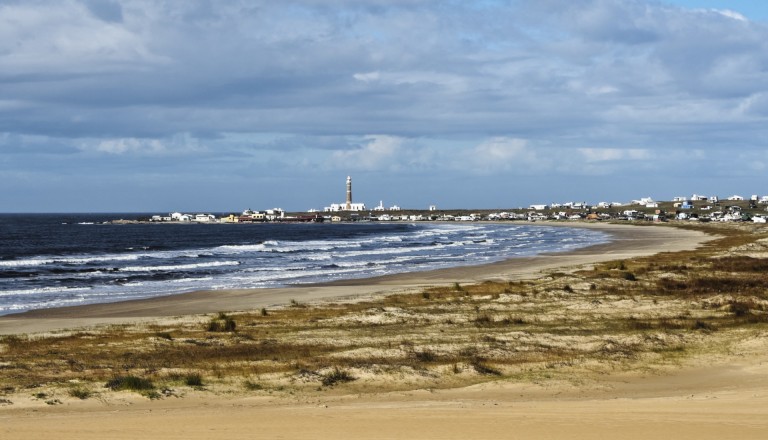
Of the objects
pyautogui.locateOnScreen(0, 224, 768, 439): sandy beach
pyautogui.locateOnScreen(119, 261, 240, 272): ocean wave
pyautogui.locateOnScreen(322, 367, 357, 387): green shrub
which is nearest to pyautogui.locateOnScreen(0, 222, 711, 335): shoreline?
pyautogui.locateOnScreen(322, 367, 357, 387): green shrub

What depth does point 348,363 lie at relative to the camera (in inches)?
685

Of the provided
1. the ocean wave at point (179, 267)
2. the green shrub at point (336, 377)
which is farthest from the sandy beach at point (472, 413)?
the ocean wave at point (179, 267)

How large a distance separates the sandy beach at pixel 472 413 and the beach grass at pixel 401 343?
695 millimetres

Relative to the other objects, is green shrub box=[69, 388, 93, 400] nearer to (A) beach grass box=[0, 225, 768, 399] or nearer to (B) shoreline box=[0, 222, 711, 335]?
(A) beach grass box=[0, 225, 768, 399]

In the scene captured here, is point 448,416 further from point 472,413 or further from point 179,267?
point 179,267

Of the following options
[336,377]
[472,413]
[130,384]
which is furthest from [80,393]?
Answer: [472,413]

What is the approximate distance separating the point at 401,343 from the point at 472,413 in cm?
707

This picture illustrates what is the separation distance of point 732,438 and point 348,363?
816cm

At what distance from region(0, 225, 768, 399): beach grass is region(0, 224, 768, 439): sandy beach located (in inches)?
27.4

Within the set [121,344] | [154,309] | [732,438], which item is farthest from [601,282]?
[732,438]

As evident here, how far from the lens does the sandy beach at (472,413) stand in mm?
11891

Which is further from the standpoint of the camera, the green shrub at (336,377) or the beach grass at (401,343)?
the beach grass at (401,343)

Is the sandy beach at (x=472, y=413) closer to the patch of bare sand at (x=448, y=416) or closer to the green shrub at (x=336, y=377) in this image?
the patch of bare sand at (x=448, y=416)

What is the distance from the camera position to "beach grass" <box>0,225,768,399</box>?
1608 centimetres
